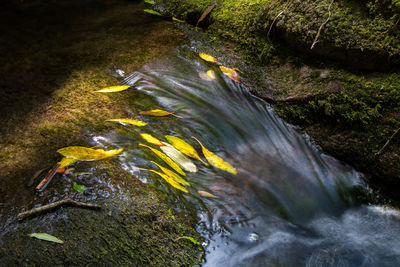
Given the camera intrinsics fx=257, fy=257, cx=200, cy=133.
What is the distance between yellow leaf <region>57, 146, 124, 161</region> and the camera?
167cm

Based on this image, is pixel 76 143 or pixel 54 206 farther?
pixel 76 143

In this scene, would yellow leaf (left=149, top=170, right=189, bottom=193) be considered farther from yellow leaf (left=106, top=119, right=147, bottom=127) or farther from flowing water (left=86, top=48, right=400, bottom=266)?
yellow leaf (left=106, top=119, right=147, bottom=127)

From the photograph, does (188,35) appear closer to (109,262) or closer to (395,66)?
(395,66)

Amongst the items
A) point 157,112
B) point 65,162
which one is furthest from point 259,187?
point 65,162

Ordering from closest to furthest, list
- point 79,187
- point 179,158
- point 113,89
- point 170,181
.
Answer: point 79,187 < point 170,181 < point 179,158 < point 113,89

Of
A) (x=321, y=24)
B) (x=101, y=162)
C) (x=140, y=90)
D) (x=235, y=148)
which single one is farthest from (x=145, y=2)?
(x=101, y=162)

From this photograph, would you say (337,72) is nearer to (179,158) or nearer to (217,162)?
(217,162)

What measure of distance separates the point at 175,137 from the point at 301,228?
1.21m

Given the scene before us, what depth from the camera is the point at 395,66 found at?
87.7 inches

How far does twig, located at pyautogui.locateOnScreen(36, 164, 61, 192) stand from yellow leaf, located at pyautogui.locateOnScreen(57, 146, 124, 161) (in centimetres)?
11

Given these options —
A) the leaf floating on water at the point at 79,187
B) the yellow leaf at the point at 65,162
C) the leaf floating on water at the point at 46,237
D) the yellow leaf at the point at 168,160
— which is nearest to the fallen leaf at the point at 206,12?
the yellow leaf at the point at 168,160

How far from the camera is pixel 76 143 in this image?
5.94 ft

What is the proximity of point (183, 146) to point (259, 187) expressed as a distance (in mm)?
709

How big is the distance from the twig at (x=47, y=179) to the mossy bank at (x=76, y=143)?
0.04m
